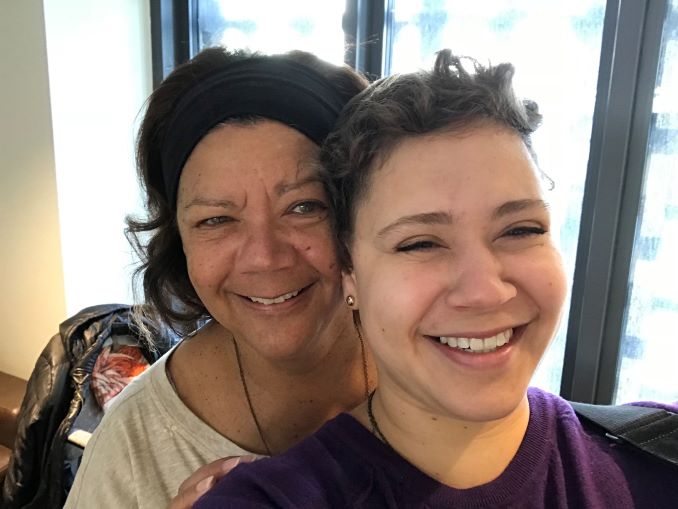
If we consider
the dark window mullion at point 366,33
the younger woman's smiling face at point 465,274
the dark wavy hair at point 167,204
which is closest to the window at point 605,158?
the dark window mullion at point 366,33

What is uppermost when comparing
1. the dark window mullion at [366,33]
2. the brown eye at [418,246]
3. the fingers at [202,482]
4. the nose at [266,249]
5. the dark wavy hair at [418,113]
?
the dark window mullion at [366,33]

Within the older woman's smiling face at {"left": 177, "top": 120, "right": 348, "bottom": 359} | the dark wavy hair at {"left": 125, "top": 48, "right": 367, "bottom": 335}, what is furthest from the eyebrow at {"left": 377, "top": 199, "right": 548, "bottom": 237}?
the dark wavy hair at {"left": 125, "top": 48, "right": 367, "bottom": 335}

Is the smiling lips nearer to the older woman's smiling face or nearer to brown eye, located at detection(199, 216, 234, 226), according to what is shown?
the older woman's smiling face

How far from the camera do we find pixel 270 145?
3.27 feet

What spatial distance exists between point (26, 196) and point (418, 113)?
7.57 ft

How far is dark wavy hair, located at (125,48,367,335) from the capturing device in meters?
1.09

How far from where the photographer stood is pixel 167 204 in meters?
1.23

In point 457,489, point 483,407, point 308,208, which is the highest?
point 308,208

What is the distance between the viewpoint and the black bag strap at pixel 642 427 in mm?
868

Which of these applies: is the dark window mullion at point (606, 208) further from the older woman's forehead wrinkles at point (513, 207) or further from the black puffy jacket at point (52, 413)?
the black puffy jacket at point (52, 413)

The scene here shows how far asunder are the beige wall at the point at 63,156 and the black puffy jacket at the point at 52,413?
552 mm

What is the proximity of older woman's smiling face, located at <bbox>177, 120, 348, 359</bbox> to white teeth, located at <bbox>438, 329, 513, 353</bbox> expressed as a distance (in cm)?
33

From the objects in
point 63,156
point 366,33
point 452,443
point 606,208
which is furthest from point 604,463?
point 63,156

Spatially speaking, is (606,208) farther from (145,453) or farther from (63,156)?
(63,156)
